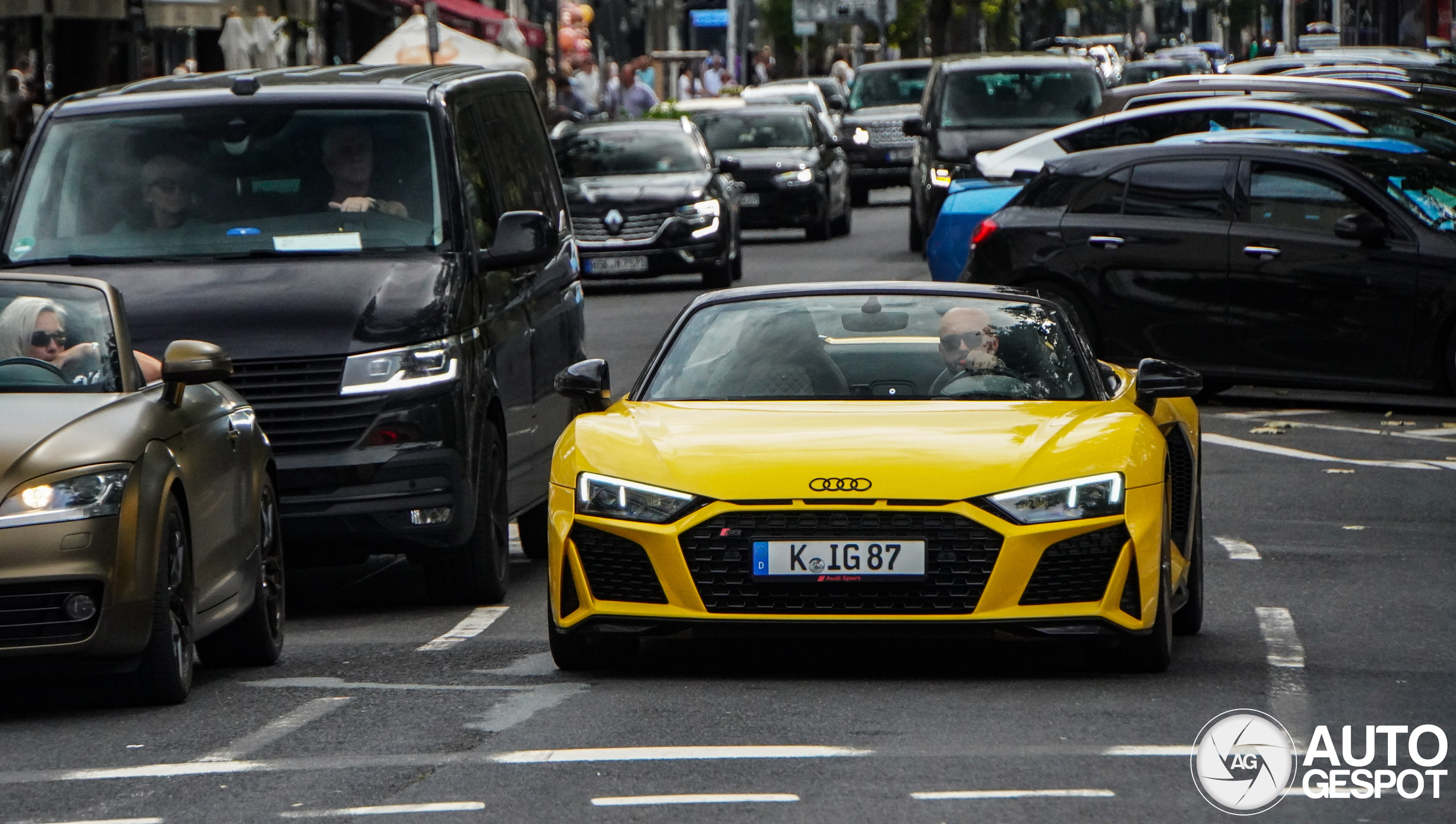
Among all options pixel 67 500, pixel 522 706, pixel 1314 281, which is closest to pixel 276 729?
pixel 522 706

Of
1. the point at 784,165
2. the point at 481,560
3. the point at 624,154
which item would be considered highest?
the point at 624,154

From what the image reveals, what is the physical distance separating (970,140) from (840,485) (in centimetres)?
2036

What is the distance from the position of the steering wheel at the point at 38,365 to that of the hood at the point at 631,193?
714 inches

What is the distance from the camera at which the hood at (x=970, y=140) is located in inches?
1096

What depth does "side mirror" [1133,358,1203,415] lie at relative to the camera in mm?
8859

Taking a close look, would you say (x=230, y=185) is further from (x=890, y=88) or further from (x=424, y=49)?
(x=890, y=88)

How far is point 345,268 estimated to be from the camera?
1069 centimetres

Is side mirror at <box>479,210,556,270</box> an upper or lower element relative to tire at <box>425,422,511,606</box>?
upper

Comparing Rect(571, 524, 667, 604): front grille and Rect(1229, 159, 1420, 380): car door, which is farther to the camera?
Rect(1229, 159, 1420, 380): car door

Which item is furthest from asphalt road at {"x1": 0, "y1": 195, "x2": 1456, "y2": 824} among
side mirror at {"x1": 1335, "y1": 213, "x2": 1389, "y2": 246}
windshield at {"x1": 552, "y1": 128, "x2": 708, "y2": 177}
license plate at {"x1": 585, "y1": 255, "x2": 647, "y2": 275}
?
windshield at {"x1": 552, "y1": 128, "x2": 708, "y2": 177}

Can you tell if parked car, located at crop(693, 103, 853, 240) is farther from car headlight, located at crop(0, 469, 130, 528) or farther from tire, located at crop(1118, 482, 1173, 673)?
car headlight, located at crop(0, 469, 130, 528)

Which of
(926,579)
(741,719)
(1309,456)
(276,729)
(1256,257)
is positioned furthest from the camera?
(1256,257)

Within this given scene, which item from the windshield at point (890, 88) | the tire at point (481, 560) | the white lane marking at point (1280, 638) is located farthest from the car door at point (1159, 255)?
the windshield at point (890, 88)

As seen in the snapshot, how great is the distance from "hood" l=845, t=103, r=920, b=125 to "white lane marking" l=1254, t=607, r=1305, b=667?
32.5 metres
